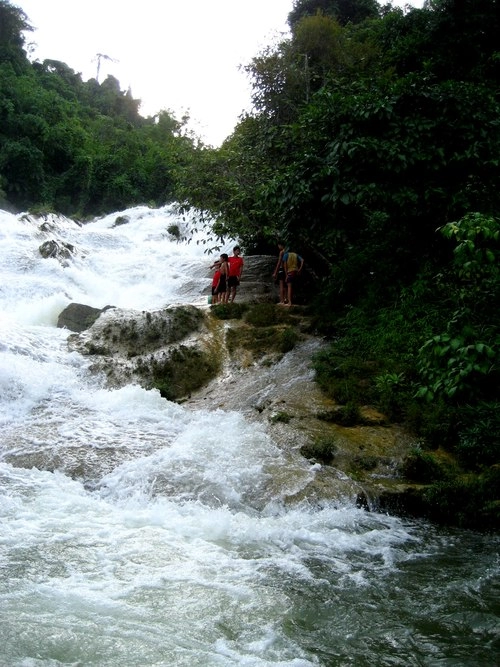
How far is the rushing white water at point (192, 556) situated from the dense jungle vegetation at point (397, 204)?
1.47 meters

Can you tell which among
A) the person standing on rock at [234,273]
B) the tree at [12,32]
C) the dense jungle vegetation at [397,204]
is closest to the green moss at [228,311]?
the person standing on rock at [234,273]

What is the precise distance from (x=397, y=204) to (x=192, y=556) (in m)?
6.58

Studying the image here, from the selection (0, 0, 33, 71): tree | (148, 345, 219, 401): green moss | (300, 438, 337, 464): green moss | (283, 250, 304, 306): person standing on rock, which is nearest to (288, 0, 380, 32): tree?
(283, 250, 304, 306): person standing on rock

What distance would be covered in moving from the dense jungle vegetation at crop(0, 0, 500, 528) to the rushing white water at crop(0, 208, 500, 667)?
1.47 meters

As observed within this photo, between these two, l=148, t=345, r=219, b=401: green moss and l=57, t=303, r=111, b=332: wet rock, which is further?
l=57, t=303, r=111, b=332: wet rock

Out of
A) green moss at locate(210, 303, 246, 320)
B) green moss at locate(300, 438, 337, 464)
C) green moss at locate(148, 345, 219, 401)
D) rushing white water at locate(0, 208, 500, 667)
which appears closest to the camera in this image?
rushing white water at locate(0, 208, 500, 667)

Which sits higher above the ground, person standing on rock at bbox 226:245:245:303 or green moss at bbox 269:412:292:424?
person standing on rock at bbox 226:245:245:303

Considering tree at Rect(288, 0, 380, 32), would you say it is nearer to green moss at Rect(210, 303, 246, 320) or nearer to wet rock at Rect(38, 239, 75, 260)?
wet rock at Rect(38, 239, 75, 260)

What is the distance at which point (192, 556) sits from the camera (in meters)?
4.91

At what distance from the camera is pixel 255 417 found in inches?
327

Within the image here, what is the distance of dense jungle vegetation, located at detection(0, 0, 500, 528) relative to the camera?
19.7 feet

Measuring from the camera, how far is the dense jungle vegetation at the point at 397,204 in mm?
5992

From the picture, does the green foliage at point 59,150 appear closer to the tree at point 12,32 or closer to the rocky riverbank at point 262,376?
the tree at point 12,32

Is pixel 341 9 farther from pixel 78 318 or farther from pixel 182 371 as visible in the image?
pixel 182 371
